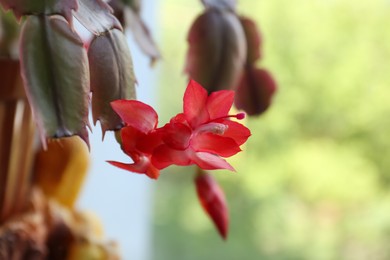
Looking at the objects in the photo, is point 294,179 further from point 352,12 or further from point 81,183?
point 81,183

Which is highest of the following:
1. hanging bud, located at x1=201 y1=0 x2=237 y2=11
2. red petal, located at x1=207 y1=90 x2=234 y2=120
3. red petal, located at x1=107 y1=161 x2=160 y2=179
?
hanging bud, located at x1=201 y1=0 x2=237 y2=11

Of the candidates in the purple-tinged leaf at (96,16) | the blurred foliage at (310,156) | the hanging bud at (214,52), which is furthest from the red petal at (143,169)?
the blurred foliage at (310,156)

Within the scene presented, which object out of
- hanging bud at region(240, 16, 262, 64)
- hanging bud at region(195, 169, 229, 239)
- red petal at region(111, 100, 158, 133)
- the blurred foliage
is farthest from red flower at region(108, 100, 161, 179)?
the blurred foliage

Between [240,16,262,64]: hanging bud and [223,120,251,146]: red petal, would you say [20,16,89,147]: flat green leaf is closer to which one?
[223,120,251,146]: red petal

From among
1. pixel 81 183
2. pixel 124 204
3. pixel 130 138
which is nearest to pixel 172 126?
pixel 130 138

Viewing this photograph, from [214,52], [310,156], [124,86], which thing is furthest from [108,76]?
[310,156]

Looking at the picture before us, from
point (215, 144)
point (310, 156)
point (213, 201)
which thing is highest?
Answer: point (215, 144)

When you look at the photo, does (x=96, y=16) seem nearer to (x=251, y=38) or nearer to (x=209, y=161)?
(x=209, y=161)

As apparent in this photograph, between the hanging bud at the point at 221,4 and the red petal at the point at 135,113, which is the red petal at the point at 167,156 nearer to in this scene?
the red petal at the point at 135,113
